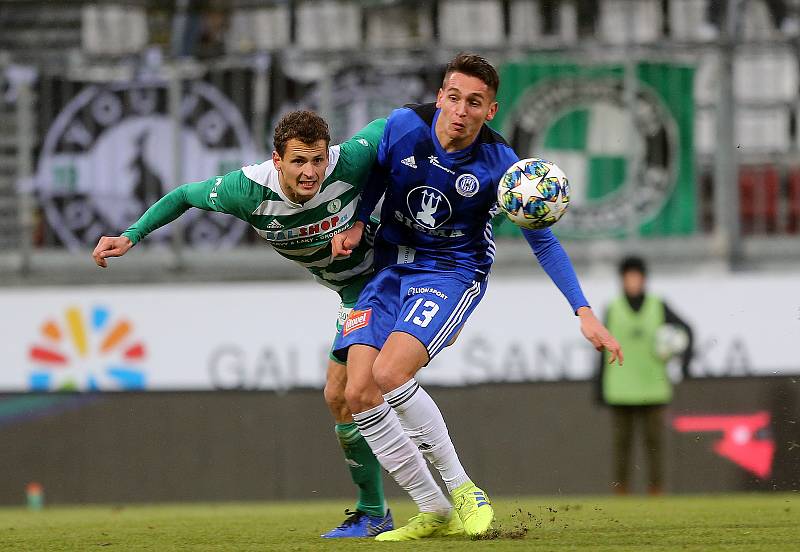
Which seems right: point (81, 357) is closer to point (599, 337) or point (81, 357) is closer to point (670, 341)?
point (670, 341)

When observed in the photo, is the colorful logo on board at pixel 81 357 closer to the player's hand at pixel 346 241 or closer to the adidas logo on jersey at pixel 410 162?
the player's hand at pixel 346 241

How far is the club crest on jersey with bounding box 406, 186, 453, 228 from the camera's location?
263 inches

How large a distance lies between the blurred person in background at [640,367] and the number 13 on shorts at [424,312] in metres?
5.32

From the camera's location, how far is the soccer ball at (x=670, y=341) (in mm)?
11875

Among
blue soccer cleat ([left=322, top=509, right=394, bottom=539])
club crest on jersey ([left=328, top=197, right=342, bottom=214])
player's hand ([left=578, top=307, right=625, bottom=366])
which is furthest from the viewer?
blue soccer cleat ([left=322, top=509, right=394, bottom=539])

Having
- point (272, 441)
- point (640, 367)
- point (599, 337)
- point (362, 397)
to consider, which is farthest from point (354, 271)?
point (640, 367)

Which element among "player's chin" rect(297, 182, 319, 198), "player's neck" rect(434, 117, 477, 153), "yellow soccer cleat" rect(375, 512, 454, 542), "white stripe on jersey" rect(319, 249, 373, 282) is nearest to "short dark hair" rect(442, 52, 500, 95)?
"player's neck" rect(434, 117, 477, 153)

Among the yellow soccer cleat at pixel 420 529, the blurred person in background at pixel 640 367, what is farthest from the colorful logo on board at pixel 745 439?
the yellow soccer cleat at pixel 420 529

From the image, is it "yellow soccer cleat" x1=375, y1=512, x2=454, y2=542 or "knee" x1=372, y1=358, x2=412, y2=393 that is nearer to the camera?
"knee" x1=372, y1=358, x2=412, y2=393

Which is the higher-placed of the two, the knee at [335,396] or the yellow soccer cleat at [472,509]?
the knee at [335,396]

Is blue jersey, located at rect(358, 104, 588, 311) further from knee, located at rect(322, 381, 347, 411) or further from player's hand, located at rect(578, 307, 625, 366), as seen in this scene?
knee, located at rect(322, 381, 347, 411)

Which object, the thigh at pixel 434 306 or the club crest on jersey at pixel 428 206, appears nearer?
the thigh at pixel 434 306

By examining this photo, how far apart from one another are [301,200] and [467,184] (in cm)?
80

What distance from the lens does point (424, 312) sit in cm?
659
